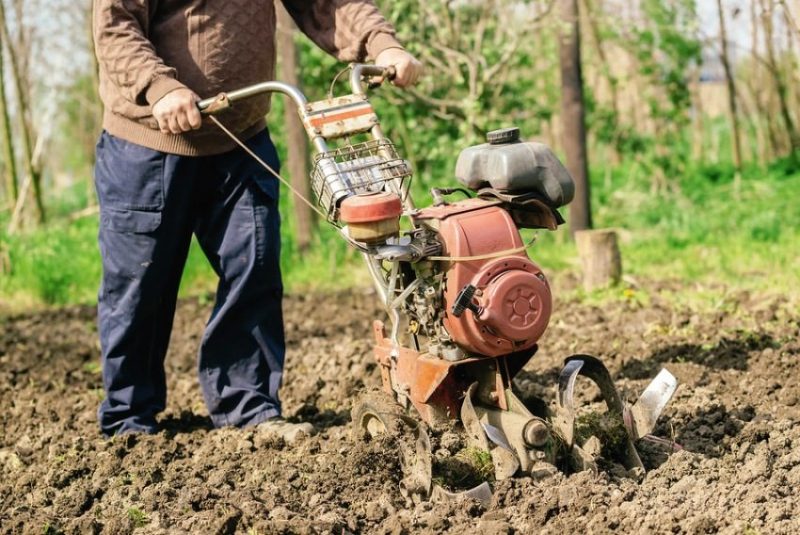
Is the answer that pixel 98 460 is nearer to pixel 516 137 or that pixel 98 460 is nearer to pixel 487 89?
pixel 516 137

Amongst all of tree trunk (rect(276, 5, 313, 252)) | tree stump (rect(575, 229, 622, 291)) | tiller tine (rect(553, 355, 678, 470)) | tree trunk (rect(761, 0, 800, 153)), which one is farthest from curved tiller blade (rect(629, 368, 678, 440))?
tree trunk (rect(761, 0, 800, 153))

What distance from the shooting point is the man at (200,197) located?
147 inches

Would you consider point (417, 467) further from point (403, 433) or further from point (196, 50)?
point (196, 50)

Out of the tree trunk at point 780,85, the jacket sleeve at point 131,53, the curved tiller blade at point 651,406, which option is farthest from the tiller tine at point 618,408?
the tree trunk at point 780,85

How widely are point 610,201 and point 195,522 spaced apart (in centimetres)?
789

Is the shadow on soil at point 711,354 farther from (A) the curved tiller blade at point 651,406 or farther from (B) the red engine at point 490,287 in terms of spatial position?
(B) the red engine at point 490,287

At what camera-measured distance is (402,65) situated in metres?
3.63

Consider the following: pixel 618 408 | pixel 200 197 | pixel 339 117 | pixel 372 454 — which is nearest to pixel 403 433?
pixel 372 454

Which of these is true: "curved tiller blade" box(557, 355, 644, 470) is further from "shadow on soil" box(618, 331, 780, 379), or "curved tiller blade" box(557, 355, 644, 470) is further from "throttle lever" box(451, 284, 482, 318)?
"shadow on soil" box(618, 331, 780, 379)

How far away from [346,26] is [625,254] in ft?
13.6

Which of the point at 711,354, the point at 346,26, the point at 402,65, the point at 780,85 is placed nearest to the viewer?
the point at 402,65

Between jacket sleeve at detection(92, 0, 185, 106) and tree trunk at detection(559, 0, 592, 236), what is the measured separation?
4478 mm

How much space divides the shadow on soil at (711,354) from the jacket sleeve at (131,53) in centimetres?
215

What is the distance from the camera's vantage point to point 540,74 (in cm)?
1112
